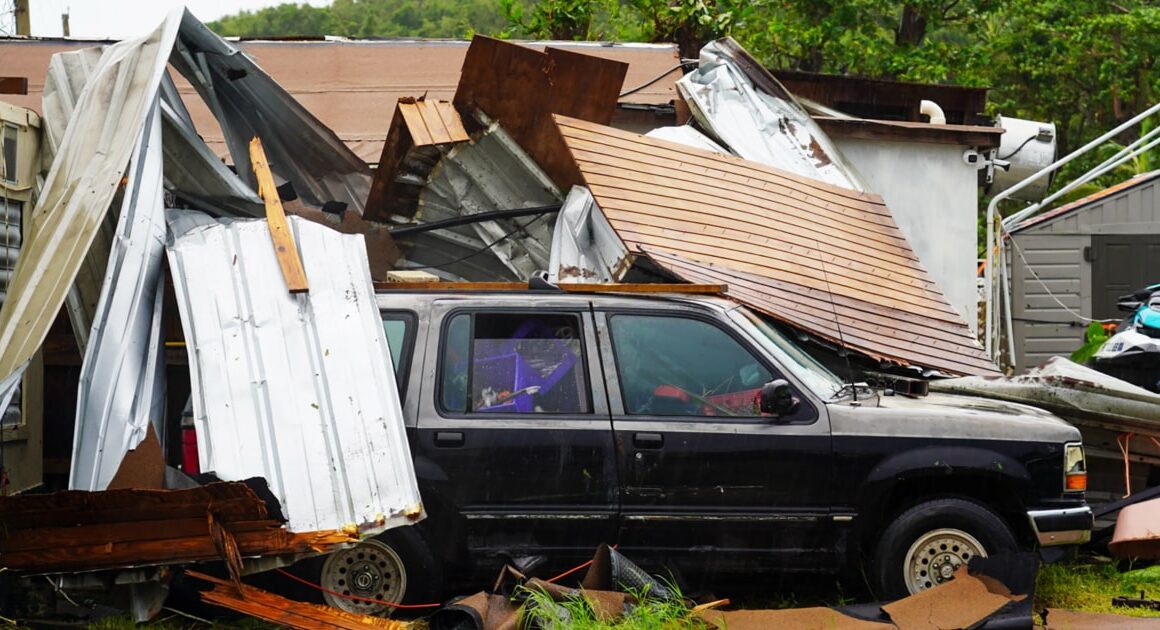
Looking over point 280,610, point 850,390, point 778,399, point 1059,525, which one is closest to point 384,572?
point 280,610

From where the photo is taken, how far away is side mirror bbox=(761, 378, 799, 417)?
5836 millimetres

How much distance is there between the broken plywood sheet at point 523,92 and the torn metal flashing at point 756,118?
1.97 metres

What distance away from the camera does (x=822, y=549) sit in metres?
5.93

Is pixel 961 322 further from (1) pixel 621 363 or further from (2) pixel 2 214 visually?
(2) pixel 2 214

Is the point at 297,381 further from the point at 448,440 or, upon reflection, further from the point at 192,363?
the point at 448,440

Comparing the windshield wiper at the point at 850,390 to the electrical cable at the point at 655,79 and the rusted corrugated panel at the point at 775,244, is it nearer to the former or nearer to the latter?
the rusted corrugated panel at the point at 775,244

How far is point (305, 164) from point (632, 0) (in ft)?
24.1

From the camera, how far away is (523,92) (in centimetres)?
827

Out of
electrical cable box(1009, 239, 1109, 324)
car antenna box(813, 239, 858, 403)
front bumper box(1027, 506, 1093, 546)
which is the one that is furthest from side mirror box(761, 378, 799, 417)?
electrical cable box(1009, 239, 1109, 324)

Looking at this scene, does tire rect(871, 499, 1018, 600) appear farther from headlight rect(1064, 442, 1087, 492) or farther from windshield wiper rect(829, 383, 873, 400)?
windshield wiper rect(829, 383, 873, 400)

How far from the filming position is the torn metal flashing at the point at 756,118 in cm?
991

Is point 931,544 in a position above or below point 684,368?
below

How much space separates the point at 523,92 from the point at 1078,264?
8.34 meters

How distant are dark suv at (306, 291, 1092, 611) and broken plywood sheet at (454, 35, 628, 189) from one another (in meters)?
2.33
